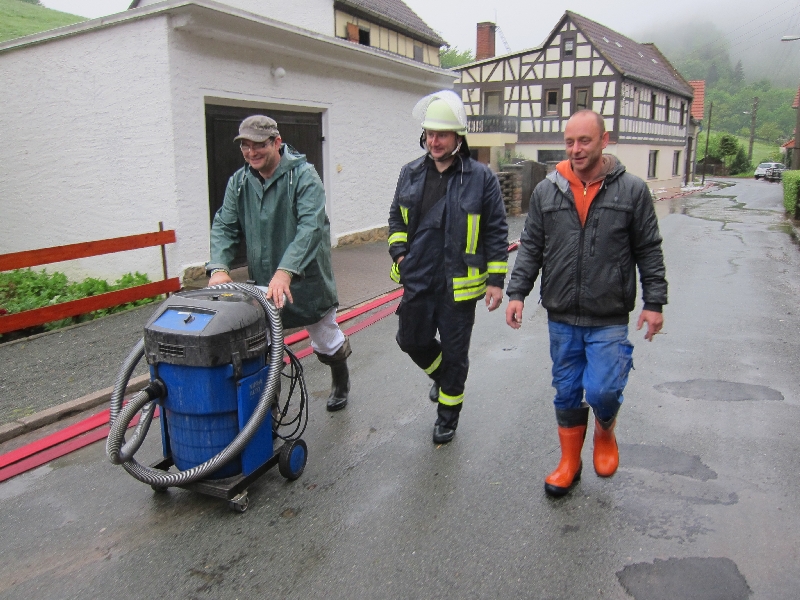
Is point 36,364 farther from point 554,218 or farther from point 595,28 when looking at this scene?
point 595,28

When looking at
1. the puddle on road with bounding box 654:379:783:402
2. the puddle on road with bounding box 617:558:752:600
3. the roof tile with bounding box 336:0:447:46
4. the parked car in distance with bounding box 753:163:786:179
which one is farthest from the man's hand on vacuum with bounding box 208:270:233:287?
the parked car in distance with bounding box 753:163:786:179

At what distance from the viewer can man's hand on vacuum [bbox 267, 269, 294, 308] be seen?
336 centimetres

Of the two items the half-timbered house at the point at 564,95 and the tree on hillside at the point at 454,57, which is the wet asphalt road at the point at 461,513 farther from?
the tree on hillside at the point at 454,57

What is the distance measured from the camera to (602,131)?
3131mm

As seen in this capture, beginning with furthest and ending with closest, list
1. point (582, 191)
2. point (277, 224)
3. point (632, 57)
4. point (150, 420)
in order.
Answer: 1. point (632, 57)
2. point (277, 224)
3. point (582, 191)
4. point (150, 420)

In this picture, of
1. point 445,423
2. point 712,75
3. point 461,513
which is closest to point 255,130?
point 445,423

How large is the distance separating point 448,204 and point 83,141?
7.06 metres

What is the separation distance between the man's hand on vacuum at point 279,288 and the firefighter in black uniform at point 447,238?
0.70 metres

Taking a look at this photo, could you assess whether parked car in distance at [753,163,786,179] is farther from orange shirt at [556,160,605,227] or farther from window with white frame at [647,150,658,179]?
orange shirt at [556,160,605,227]

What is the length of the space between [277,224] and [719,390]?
343cm

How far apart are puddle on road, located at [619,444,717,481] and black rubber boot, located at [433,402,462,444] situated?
97 cm

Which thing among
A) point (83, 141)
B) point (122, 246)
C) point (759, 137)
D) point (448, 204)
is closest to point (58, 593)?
point (448, 204)

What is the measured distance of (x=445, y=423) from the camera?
406 centimetres

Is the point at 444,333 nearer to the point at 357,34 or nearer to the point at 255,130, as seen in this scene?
the point at 255,130
